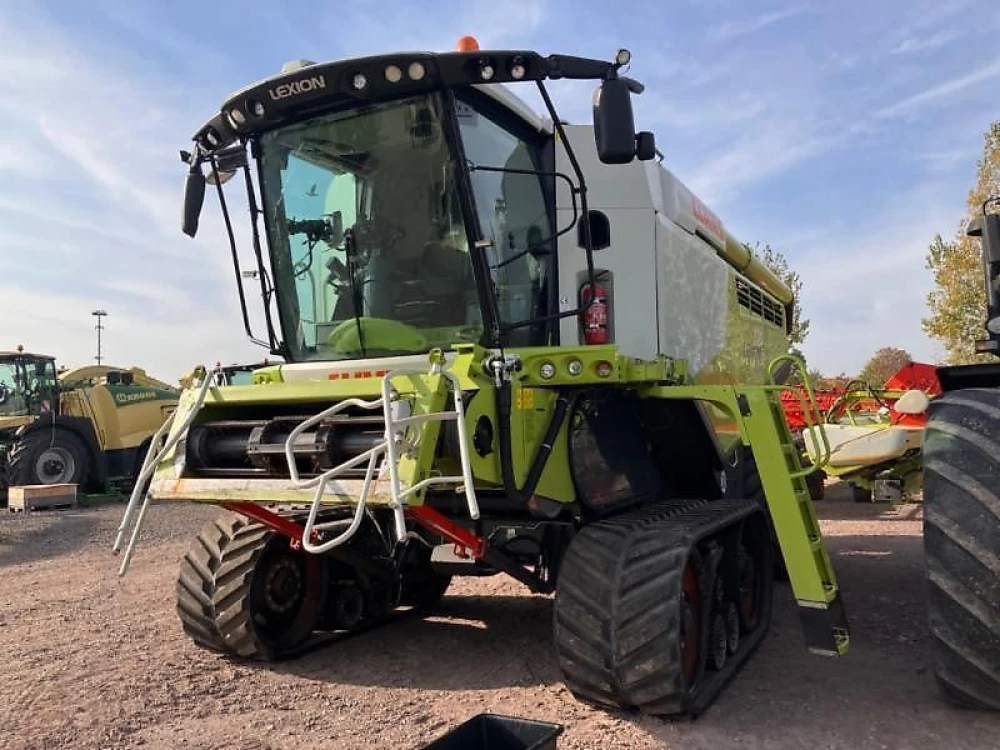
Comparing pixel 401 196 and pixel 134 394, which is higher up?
pixel 401 196

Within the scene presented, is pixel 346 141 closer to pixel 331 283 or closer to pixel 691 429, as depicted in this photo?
pixel 331 283

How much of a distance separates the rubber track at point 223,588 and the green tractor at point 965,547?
11.2 feet

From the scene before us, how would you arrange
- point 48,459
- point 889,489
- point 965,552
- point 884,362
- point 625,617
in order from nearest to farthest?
point 965,552 → point 625,617 → point 889,489 → point 48,459 → point 884,362

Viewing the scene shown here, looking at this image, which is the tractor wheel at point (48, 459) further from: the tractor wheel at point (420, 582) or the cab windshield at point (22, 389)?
the tractor wheel at point (420, 582)

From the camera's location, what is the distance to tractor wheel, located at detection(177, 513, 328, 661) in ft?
16.0

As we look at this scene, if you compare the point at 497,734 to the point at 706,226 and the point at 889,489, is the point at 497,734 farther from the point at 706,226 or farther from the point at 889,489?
the point at 889,489

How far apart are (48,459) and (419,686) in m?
12.9

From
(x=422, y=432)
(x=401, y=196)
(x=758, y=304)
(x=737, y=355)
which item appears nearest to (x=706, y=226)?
(x=737, y=355)

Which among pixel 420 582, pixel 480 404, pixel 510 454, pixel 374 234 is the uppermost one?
pixel 374 234

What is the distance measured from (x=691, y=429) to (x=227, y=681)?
2.97m

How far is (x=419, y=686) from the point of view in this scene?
180 inches

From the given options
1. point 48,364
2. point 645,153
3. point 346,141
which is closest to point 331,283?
point 346,141

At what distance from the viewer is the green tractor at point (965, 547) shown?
3.45 meters

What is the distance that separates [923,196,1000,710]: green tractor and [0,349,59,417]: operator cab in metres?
15.4
